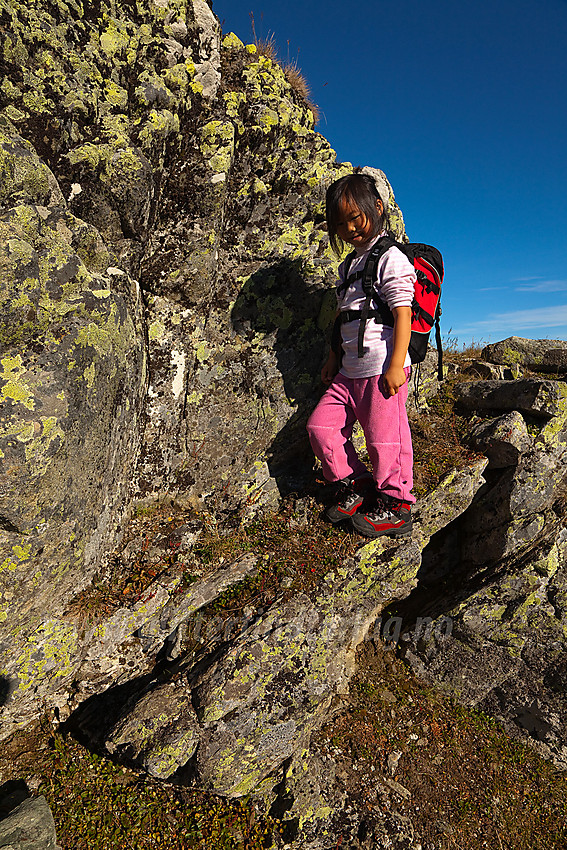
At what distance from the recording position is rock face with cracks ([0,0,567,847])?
5086 mm

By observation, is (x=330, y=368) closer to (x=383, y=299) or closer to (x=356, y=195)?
(x=383, y=299)

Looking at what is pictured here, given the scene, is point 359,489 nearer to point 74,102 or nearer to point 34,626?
point 34,626

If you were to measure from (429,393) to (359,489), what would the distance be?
3357 millimetres

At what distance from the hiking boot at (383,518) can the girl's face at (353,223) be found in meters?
3.42

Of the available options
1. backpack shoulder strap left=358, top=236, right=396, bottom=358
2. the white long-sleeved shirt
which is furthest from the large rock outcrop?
backpack shoulder strap left=358, top=236, right=396, bottom=358

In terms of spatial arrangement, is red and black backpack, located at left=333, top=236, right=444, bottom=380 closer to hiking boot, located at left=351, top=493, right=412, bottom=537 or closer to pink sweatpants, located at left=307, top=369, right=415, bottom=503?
pink sweatpants, located at left=307, top=369, right=415, bottom=503

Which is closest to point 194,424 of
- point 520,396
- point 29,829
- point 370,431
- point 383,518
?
point 370,431

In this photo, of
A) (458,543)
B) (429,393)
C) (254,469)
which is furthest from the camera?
(429,393)

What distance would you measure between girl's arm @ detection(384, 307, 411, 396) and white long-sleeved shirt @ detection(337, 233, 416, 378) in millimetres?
119

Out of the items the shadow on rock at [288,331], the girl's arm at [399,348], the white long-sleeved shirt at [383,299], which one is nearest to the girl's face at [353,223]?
the white long-sleeved shirt at [383,299]

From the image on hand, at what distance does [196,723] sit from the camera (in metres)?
5.43

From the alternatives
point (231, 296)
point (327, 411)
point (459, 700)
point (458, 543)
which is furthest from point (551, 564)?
point (231, 296)

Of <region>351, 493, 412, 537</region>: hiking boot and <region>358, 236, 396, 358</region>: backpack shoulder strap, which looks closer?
<region>358, 236, 396, 358</region>: backpack shoulder strap

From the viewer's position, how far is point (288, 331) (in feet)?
23.5
